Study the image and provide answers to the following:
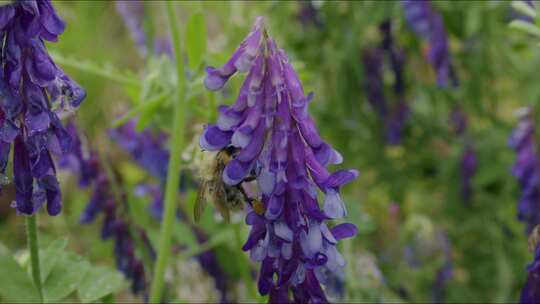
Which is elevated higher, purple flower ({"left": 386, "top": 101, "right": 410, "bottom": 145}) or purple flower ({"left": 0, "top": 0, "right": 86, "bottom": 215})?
purple flower ({"left": 0, "top": 0, "right": 86, "bottom": 215})

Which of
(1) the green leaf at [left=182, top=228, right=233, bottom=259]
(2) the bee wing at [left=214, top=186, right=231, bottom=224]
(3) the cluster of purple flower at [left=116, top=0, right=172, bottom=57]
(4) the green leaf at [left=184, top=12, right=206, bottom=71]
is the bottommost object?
(1) the green leaf at [left=182, top=228, right=233, bottom=259]

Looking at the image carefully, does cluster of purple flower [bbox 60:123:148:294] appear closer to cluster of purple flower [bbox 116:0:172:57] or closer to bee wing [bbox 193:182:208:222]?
bee wing [bbox 193:182:208:222]

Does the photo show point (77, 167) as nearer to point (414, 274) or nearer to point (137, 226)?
point (137, 226)

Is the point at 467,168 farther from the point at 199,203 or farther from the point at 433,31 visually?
the point at 199,203

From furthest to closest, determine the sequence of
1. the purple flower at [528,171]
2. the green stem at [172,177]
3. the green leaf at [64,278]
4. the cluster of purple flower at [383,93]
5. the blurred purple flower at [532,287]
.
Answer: the cluster of purple flower at [383,93]
the purple flower at [528,171]
the green stem at [172,177]
the green leaf at [64,278]
the blurred purple flower at [532,287]

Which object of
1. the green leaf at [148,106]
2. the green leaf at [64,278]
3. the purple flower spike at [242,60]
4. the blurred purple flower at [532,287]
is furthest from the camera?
the green leaf at [148,106]

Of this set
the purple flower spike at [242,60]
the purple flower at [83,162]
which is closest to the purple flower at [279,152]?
the purple flower spike at [242,60]

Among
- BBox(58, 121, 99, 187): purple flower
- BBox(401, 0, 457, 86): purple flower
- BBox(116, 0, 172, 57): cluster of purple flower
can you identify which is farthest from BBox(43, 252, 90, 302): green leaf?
BBox(116, 0, 172, 57): cluster of purple flower

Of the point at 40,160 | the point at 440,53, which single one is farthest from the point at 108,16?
the point at 40,160

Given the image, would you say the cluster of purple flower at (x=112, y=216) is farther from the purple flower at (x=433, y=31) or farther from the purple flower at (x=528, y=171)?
the purple flower at (x=528, y=171)
